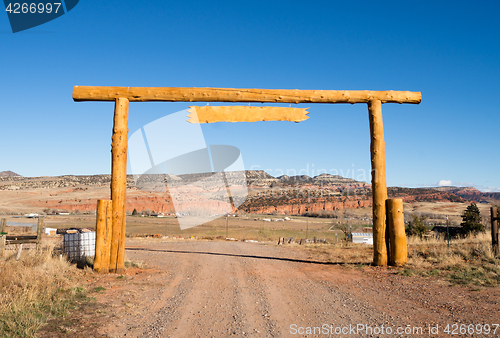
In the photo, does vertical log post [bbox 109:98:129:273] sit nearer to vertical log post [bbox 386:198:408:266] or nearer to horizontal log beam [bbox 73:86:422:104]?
horizontal log beam [bbox 73:86:422:104]

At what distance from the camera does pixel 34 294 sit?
531cm

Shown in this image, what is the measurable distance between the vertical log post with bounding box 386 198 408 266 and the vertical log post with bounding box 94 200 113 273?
775 cm

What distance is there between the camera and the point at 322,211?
70.0 metres

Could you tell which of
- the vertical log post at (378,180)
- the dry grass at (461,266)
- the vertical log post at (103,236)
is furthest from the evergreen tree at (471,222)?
the vertical log post at (103,236)

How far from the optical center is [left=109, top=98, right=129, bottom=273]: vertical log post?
8336 mm

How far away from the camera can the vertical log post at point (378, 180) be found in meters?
9.06

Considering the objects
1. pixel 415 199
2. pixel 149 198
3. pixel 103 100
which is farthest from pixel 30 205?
pixel 415 199

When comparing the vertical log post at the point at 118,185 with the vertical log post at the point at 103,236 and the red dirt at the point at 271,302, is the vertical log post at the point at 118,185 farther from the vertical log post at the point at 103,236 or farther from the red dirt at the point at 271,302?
the red dirt at the point at 271,302

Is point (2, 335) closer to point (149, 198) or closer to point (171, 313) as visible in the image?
point (171, 313)

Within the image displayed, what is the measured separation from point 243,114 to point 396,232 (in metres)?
5.60

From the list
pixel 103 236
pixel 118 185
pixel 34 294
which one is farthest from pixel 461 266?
pixel 34 294

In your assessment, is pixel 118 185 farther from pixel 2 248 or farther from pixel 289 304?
pixel 289 304

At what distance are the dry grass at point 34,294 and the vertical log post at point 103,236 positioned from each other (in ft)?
1.75

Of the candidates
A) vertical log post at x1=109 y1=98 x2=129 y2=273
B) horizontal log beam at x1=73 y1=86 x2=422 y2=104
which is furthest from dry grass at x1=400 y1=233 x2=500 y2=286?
vertical log post at x1=109 y1=98 x2=129 y2=273
